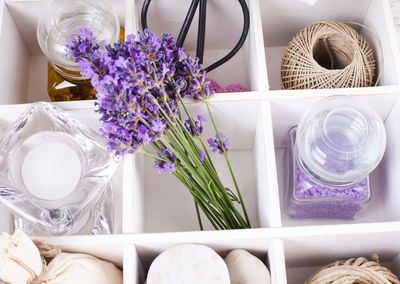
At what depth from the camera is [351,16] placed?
A: 2.93ft

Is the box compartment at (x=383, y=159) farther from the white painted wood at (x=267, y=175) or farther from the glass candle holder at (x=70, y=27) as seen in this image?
the glass candle holder at (x=70, y=27)

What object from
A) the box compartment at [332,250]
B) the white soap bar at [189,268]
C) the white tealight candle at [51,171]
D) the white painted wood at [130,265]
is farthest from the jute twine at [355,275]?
the white tealight candle at [51,171]

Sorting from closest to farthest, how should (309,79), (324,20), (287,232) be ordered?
(287,232) < (309,79) < (324,20)

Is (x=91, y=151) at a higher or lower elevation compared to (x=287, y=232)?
higher

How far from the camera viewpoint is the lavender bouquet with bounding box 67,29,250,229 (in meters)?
0.60

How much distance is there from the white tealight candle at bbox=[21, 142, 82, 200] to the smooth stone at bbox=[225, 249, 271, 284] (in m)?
0.27

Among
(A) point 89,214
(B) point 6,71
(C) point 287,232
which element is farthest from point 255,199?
(B) point 6,71

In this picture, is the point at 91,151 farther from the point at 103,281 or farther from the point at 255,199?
the point at 255,199

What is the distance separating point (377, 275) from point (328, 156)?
196 mm

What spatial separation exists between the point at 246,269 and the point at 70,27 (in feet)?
1.64

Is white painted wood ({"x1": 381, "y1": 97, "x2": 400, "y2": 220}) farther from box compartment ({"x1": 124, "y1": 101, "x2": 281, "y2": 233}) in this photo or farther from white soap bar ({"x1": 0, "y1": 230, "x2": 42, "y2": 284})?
white soap bar ({"x1": 0, "y1": 230, "x2": 42, "y2": 284})

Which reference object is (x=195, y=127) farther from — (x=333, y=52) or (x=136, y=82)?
(x=333, y=52)

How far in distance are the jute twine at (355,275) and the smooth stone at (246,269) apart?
0.28 feet

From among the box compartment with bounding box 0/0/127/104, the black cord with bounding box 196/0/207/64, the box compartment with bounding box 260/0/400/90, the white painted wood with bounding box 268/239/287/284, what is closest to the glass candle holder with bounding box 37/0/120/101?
the box compartment with bounding box 0/0/127/104
